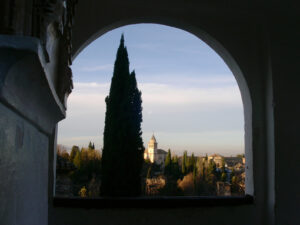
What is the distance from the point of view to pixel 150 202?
3402mm

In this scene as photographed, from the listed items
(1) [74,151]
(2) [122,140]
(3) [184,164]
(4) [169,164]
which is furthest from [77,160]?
(3) [184,164]

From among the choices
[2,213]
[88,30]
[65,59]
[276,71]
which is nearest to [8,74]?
[2,213]

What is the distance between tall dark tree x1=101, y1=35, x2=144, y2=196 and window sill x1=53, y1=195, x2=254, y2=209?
45cm

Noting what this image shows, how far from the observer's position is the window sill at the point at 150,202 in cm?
327

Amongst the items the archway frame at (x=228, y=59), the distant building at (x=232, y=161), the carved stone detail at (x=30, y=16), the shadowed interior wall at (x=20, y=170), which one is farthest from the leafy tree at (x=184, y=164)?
the carved stone detail at (x=30, y=16)

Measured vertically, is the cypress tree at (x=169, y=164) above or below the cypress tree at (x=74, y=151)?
below

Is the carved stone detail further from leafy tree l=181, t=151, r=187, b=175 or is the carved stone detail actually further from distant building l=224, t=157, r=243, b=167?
distant building l=224, t=157, r=243, b=167

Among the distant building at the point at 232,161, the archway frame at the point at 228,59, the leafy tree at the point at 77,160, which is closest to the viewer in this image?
the archway frame at the point at 228,59

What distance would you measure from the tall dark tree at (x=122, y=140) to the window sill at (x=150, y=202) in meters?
0.45

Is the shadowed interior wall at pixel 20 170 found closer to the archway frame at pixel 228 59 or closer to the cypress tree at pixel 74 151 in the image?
the archway frame at pixel 228 59

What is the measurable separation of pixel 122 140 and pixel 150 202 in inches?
34.0

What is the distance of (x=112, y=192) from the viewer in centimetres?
393

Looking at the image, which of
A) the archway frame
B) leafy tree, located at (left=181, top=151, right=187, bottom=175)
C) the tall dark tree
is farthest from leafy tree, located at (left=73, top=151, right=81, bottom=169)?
leafy tree, located at (left=181, top=151, right=187, bottom=175)

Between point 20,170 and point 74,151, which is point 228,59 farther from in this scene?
point 74,151
